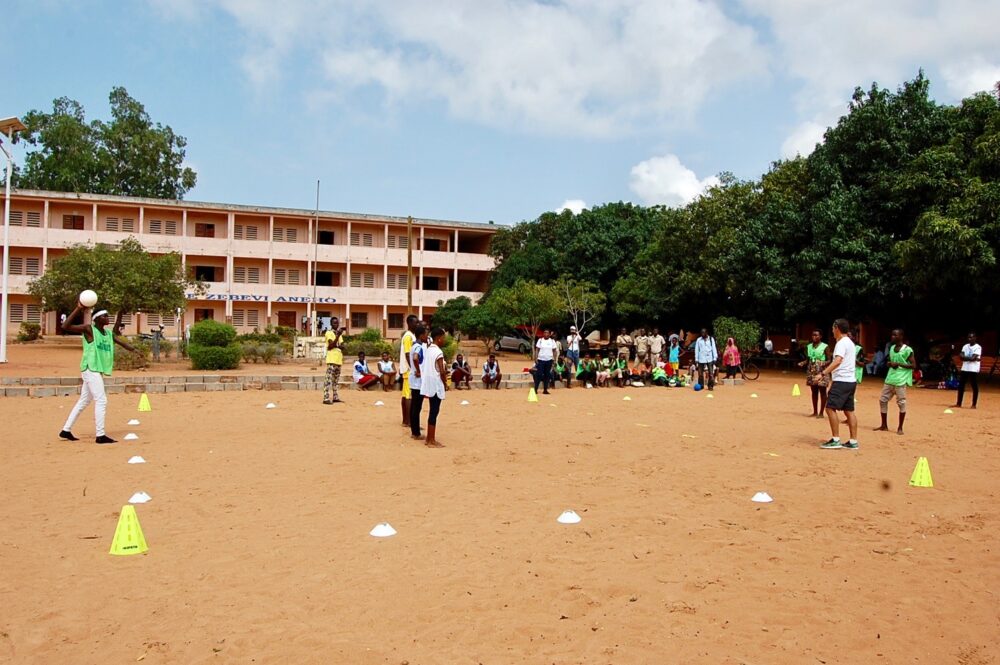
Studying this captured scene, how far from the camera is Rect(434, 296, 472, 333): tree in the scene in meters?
43.2

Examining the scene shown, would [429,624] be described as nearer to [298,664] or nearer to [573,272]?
[298,664]

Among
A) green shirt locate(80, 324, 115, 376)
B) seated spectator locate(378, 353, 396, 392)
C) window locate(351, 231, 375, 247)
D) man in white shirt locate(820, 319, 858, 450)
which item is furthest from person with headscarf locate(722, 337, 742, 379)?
window locate(351, 231, 375, 247)

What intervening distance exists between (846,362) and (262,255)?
130ft

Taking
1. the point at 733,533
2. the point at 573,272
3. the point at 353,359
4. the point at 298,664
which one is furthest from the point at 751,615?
the point at 573,272

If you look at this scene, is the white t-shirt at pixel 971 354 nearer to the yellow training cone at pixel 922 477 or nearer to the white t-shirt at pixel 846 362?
the white t-shirt at pixel 846 362

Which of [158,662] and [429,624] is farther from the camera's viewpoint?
[429,624]

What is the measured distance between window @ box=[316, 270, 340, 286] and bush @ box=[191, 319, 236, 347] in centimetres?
2391

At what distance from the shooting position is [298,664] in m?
3.76

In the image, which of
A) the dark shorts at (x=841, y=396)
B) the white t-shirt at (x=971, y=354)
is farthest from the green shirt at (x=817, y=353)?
the white t-shirt at (x=971, y=354)

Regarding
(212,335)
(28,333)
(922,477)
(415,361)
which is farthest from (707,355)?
(28,333)

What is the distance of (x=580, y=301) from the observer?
34812 mm

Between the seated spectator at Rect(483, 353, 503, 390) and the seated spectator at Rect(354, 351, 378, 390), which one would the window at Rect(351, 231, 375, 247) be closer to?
the seated spectator at Rect(483, 353, 503, 390)

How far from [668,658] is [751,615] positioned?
2.69ft

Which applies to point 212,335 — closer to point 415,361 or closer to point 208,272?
point 415,361
